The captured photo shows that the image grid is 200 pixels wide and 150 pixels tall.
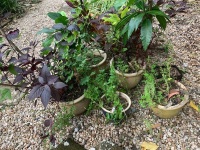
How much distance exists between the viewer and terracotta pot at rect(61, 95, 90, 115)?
1.66 m

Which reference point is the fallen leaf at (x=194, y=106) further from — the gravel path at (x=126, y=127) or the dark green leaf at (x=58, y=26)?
the dark green leaf at (x=58, y=26)

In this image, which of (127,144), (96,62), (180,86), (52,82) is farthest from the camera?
(96,62)

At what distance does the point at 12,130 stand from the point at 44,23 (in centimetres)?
183

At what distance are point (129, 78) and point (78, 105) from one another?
448 millimetres

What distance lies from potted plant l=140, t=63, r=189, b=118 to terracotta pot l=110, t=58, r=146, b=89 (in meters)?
0.14

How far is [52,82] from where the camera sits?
1312mm

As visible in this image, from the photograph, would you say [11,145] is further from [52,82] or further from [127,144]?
[127,144]

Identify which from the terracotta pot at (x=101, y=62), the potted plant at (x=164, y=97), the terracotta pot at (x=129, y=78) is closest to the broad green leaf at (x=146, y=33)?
the potted plant at (x=164, y=97)

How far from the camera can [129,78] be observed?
1.79m

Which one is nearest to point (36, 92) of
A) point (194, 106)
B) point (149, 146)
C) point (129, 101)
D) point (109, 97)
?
point (109, 97)

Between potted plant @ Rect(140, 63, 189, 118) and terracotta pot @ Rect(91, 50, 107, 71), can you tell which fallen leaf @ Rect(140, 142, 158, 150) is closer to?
potted plant @ Rect(140, 63, 189, 118)

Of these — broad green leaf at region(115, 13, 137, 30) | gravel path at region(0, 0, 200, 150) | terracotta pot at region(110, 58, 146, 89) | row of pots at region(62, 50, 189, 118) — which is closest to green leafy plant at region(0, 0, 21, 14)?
gravel path at region(0, 0, 200, 150)

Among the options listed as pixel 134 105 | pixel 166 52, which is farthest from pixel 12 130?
pixel 166 52

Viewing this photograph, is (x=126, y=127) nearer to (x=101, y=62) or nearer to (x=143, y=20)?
(x=101, y=62)
